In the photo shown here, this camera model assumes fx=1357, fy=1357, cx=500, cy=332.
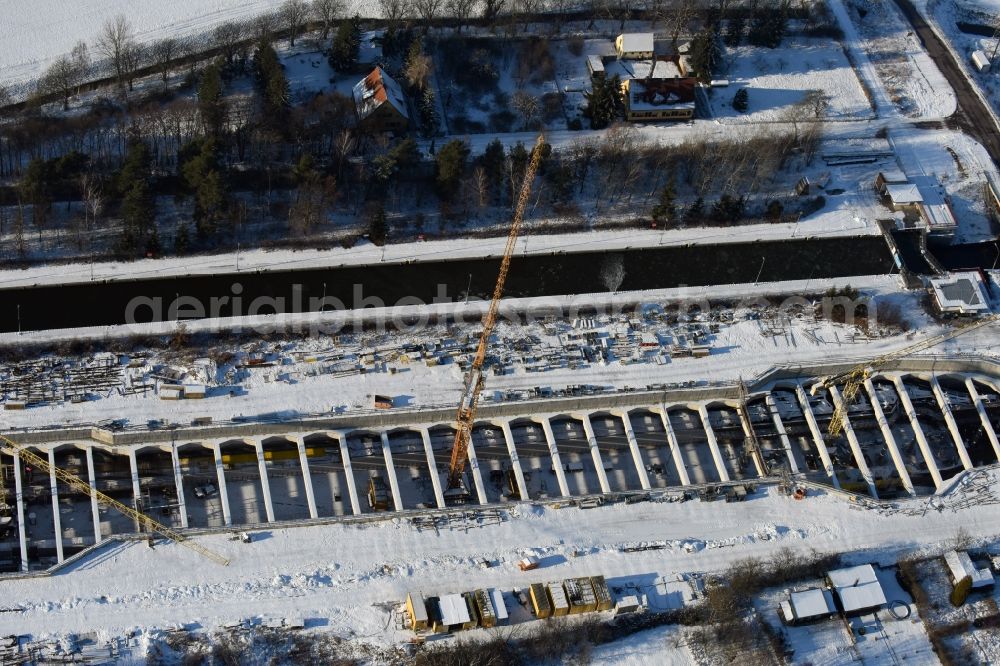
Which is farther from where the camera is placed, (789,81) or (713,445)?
(789,81)

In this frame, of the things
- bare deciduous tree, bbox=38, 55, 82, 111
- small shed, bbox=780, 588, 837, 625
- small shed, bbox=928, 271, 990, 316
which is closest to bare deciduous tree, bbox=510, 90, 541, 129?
small shed, bbox=928, 271, 990, 316

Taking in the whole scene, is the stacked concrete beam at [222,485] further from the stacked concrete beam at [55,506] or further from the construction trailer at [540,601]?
the construction trailer at [540,601]

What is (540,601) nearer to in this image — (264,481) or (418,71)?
(264,481)

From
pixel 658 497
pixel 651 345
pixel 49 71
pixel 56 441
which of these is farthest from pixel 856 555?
pixel 49 71

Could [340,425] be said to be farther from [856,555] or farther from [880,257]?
[880,257]

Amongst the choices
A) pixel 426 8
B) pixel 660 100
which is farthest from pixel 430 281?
pixel 426 8
